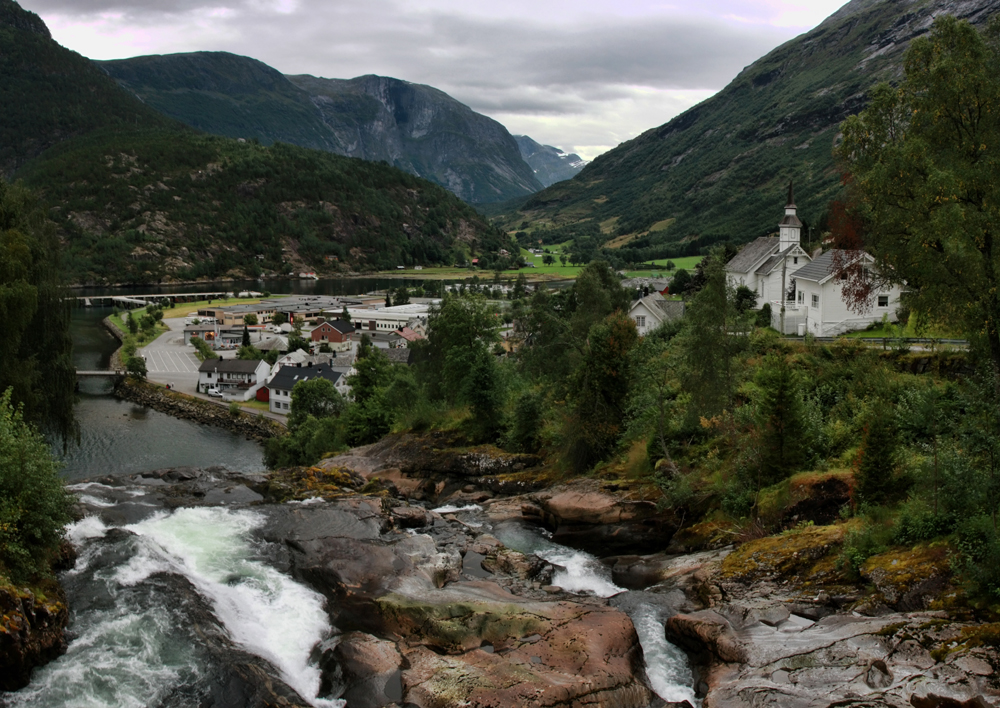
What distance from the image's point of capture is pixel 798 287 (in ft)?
164

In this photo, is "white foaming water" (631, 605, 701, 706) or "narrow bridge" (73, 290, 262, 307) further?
"narrow bridge" (73, 290, 262, 307)

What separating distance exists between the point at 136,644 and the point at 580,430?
1922cm

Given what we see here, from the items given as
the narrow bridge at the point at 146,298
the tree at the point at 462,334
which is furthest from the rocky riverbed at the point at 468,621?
the narrow bridge at the point at 146,298

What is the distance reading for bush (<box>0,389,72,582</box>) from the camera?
17.3 meters

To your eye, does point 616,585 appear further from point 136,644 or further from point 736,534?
point 136,644

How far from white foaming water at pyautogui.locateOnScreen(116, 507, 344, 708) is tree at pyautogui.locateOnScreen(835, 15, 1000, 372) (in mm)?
16914

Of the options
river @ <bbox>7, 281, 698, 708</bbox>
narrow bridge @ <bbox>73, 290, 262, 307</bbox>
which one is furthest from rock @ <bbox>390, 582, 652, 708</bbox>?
narrow bridge @ <bbox>73, 290, 262, 307</bbox>

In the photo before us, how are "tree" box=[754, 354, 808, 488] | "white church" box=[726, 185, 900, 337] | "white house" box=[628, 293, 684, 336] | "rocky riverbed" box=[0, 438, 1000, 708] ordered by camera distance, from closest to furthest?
"rocky riverbed" box=[0, 438, 1000, 708] → "tree" box=[754, 354, 808, 488] → "white church" box=[726, 185, 900, 337] → "white house" box=[628, 293, 684, 336]

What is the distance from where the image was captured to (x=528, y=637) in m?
16.7

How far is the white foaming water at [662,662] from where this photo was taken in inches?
606

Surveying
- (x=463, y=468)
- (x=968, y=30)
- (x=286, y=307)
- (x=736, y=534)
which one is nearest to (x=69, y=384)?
(x=463, y=468)

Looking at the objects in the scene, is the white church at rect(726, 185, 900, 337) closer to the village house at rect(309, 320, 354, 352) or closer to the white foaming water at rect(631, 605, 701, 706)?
the white foaming water at rect(631, 605, 701, 706)

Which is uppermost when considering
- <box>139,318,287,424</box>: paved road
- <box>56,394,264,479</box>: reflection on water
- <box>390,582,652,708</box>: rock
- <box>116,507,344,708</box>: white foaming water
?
<box>390,582,652,708</box>: rock

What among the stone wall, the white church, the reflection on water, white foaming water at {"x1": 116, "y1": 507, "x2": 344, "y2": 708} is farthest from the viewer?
the stone wall
